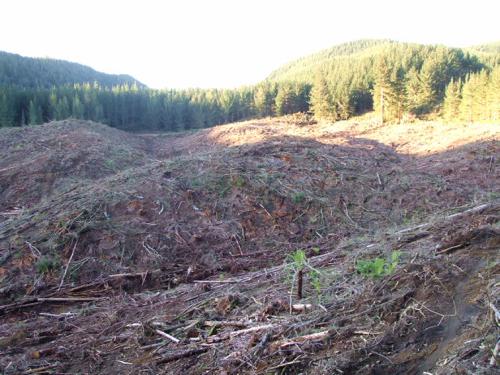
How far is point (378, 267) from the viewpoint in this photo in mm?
3590

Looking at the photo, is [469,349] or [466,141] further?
[466,141]

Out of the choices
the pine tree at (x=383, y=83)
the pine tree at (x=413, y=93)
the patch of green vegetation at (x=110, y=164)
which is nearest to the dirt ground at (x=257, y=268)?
the patch of green vegetation at (x=110, y=164)

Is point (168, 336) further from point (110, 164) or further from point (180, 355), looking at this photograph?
point (110, 164)

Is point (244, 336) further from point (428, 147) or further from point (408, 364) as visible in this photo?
point (428, 147)

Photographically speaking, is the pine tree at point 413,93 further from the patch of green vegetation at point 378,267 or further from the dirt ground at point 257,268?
the patch of green vegetation at point 378,267

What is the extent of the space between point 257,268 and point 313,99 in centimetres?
3889

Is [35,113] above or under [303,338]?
above

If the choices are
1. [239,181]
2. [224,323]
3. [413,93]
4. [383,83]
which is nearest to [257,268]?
[224,323]

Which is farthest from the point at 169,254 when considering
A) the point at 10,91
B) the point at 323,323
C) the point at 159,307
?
the point at 10,91

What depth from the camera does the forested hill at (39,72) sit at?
6794 cm

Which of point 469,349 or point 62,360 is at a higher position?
point 469,349

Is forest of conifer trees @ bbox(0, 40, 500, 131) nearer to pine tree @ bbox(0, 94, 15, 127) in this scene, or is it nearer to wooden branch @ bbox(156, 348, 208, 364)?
pine tree @ bbox(0, 94, 15, 127)

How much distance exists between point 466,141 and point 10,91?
40.6 metres

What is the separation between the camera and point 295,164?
10.1 metres
